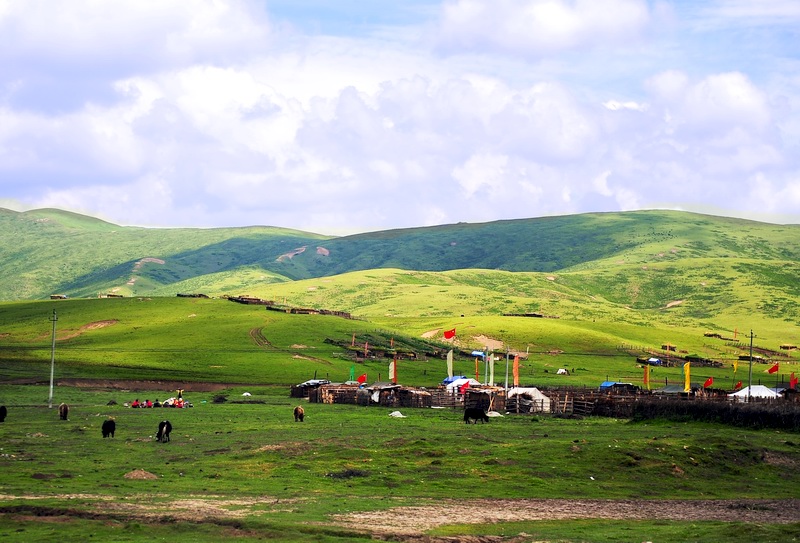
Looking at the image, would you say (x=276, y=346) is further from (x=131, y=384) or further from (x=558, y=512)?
(x=558, y=512)

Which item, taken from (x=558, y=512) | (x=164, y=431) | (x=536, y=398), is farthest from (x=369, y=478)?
(x=536, y=398)

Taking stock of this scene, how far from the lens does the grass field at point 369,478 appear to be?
111ft

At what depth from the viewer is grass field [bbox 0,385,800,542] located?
111 ft

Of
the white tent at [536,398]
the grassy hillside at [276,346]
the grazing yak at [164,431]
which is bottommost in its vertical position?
the grazing yak at [164,431]

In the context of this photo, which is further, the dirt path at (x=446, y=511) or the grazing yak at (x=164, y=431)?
the grazing yak at (x=164, y=431)

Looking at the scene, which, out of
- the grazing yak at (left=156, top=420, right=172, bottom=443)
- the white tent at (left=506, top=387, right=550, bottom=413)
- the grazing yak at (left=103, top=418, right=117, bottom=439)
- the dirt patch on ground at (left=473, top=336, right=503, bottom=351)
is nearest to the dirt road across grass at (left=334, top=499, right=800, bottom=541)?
the grazing yak at (left=156, top=420, right=172, bottom=443)

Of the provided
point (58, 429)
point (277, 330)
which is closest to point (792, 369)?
point (277, 330)

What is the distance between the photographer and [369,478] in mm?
46000

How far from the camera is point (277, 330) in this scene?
16025cm

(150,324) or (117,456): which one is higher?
(150,324)

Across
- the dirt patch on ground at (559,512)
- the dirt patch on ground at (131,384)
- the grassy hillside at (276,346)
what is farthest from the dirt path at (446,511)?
the grassy hillside at (276,346)

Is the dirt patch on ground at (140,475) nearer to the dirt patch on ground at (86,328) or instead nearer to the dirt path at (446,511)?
the dirt path at (446,511)

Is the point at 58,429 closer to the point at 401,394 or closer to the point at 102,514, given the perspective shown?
the point at 102,514

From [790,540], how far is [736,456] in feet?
71.3
